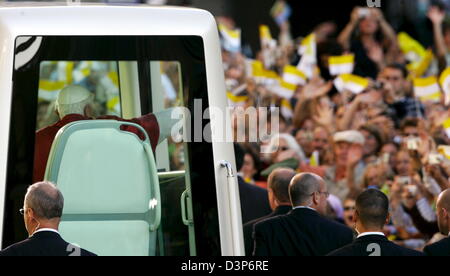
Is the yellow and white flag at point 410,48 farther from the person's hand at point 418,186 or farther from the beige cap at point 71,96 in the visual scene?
the beige cap at point 71,96

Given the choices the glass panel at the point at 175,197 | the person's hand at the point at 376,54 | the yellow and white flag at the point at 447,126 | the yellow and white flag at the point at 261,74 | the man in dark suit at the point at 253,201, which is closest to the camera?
the glass panel at the point at 175,197

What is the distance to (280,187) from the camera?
623 centimetres

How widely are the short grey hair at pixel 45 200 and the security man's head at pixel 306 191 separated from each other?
198 cm

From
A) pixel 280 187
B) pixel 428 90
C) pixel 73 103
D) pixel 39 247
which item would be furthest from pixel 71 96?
pixel 428 90

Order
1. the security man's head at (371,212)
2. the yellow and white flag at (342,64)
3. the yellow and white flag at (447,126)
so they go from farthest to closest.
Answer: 1. the yellow and white flag at (342,64)
2. the yellow and white flag at (447,126)
3. the security man's head at (371,212)

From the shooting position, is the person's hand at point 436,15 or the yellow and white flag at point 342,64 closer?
the person's hand at point 436,15

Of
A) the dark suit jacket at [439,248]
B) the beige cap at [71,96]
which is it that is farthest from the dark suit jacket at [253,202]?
the beige cap at [71,96]

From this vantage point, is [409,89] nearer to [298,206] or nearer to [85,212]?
[298,206]

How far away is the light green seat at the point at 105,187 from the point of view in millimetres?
4191

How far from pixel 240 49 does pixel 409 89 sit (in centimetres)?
152

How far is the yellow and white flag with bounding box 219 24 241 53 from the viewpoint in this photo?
8.73 m

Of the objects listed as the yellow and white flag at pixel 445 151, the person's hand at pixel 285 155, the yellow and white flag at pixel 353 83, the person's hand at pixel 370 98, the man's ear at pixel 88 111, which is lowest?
the man's ear at pixel 88 111

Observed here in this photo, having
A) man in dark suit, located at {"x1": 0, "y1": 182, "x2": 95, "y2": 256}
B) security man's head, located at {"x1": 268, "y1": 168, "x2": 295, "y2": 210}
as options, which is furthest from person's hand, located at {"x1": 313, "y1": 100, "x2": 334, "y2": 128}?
man in dark suit, located at {"x1": 0, "y1": 182, "x2": 95, "y2": 256}

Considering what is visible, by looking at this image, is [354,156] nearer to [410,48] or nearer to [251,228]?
[410,48]
